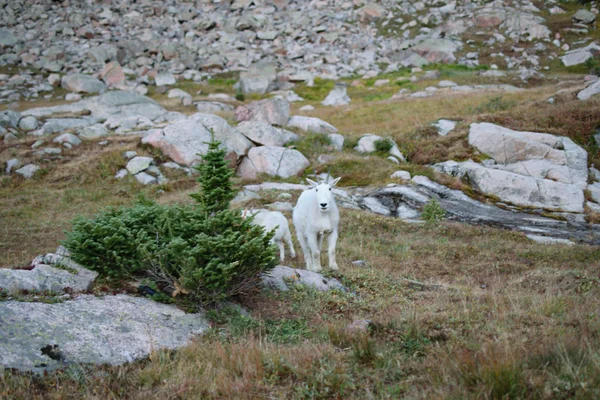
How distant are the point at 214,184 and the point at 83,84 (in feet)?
162

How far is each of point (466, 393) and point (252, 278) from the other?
4.58m

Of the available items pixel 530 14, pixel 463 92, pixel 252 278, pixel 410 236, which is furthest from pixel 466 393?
pixel 530 14

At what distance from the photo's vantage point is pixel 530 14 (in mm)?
66625

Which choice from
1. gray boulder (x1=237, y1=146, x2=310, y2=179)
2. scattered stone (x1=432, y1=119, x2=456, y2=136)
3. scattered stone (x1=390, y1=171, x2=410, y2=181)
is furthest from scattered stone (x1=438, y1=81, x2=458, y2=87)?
scattered stone (x1=390, y1=171, x2=410, y2=181)

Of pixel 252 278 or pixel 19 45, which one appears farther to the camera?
pixel 19 45

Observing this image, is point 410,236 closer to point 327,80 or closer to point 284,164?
point 284,164

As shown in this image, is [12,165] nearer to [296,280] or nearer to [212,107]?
[212,107]

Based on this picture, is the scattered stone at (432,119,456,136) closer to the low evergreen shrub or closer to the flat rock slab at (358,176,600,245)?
the flat rock slab at (358,176,600,245)

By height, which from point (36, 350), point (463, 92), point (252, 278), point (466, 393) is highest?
point (466, 393)

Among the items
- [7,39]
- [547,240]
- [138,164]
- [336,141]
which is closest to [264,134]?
[336,141]

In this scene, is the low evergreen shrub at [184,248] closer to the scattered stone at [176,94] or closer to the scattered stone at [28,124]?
the scattered stone at [28,124]

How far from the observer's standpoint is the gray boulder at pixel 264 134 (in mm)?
29047

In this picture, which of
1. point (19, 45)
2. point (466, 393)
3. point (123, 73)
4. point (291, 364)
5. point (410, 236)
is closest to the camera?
point (466, 393)

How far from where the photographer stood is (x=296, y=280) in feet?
31.6
